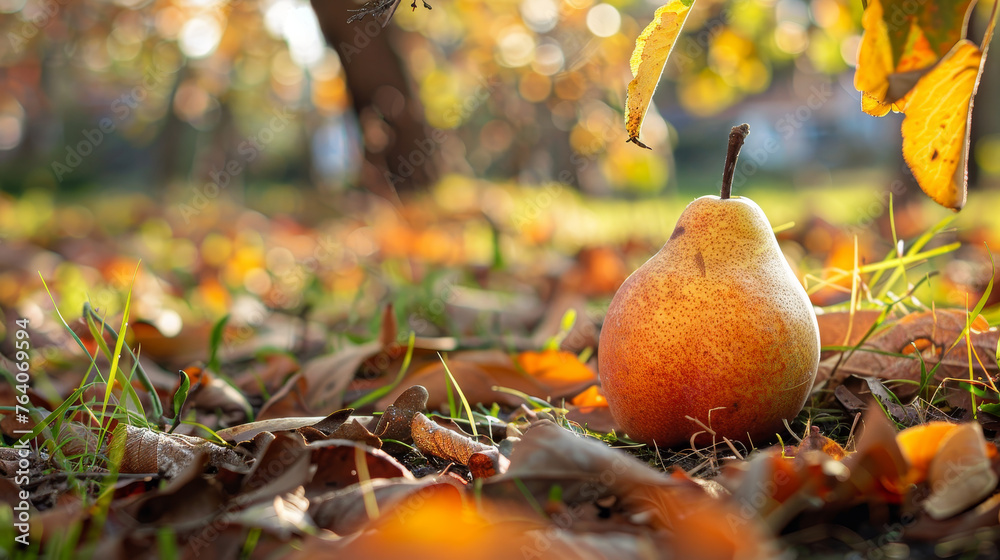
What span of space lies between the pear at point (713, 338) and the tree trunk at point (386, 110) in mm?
3449

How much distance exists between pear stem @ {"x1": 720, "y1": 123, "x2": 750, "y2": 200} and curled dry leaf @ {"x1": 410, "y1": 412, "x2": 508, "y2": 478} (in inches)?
30.2

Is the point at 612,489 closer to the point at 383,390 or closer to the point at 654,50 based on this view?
the point at 654,50

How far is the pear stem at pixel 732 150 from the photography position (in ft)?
5.00

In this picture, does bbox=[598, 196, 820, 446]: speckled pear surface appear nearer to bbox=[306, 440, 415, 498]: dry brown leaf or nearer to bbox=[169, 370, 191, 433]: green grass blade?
bbox=[306, 440, 415, 498]: dry brown leaf

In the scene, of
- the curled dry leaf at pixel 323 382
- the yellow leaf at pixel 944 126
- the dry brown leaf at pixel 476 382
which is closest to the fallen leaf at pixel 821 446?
the yellow leaf at pixel 944 126

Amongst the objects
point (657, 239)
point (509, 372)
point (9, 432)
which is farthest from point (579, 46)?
point (9, 432)

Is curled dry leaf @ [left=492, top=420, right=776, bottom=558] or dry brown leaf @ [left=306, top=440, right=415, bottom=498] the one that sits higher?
curled dry leaf @ [left=492, top=420, right=776, bottom=558]

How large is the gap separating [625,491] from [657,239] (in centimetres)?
473

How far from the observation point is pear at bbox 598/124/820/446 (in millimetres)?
1438

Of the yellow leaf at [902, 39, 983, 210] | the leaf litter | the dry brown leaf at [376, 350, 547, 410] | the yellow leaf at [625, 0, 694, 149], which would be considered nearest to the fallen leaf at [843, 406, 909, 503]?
the leaf litter

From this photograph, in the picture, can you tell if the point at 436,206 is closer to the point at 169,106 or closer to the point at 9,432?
the point at 9,432

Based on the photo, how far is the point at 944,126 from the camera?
4.33 ft

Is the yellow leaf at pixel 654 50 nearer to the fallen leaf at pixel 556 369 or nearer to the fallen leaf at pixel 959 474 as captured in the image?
the fallen leaf at pixel 959 474

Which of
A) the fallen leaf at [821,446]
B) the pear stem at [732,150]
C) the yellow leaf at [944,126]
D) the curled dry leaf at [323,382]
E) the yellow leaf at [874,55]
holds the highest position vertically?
the yellow leaf at [874,55]
